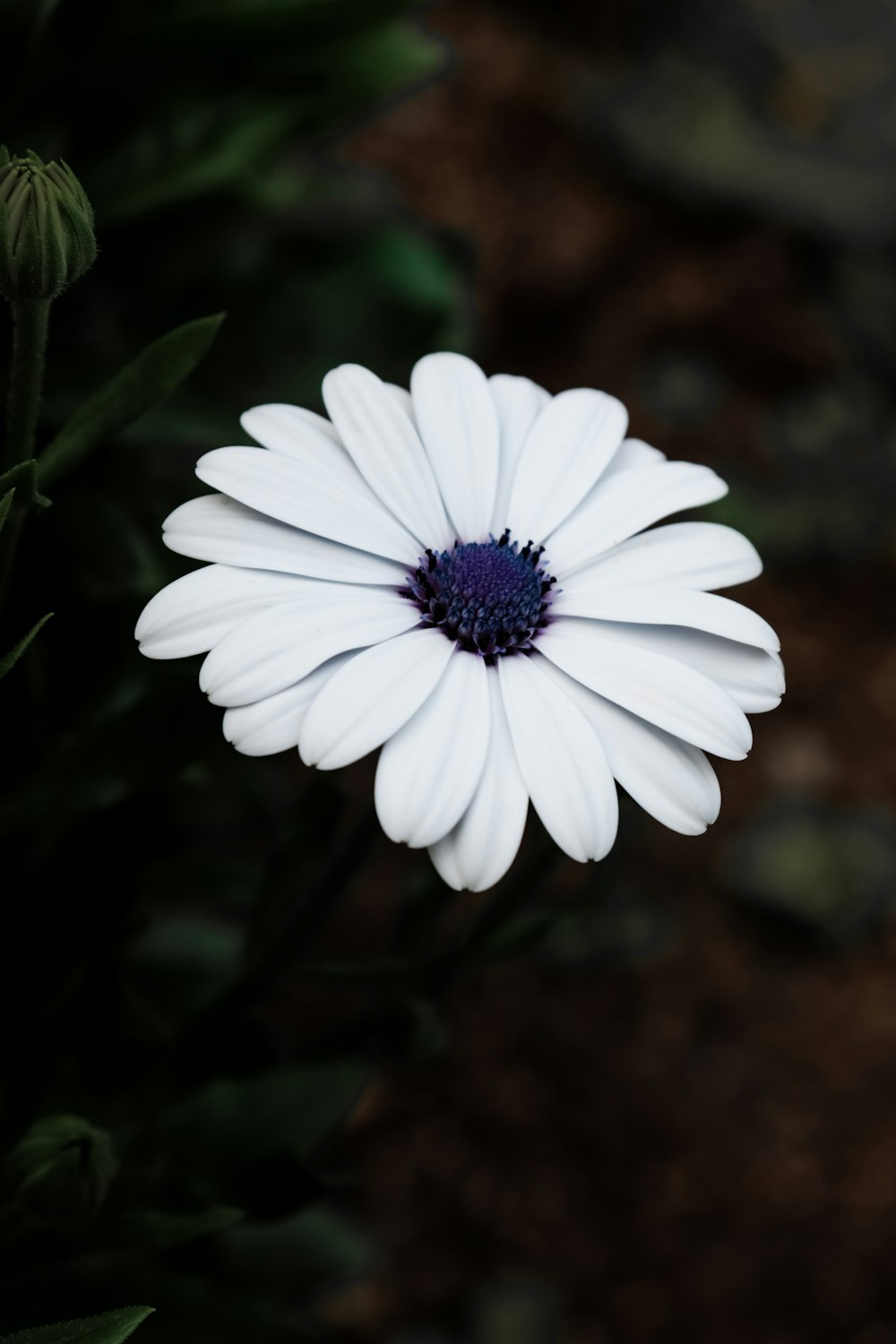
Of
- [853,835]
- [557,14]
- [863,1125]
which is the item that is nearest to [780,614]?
[853,835]

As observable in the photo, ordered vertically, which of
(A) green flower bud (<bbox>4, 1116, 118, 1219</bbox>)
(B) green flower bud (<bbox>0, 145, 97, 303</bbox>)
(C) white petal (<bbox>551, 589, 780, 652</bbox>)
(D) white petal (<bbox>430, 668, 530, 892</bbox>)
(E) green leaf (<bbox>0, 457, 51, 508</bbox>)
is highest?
(B) green flower bud (<bbox>0, 145, 97, 303</bbox>)

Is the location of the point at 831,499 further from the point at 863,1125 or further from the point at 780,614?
the point at 863,1125

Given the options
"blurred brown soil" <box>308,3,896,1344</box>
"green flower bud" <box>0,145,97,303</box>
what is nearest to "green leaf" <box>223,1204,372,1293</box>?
"blurred brown soil" <box>308,3,896,1344</box>

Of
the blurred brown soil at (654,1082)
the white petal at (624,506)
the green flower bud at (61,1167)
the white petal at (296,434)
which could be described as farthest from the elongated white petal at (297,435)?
the blurred brown soil at (654,1082)

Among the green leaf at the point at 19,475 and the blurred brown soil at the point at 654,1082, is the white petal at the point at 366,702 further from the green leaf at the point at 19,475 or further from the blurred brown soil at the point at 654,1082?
the blurred brown soil at the point at 654,1082

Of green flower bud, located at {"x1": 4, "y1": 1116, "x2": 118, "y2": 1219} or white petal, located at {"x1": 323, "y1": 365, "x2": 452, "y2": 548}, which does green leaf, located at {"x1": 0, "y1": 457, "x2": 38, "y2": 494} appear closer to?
white petal, located at {"x1": 323, "y1": 365, "x2": 452, "y2": 548}

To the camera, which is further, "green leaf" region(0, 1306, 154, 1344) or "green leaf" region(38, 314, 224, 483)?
"green leaf" region(38, 314, 224, 483)
